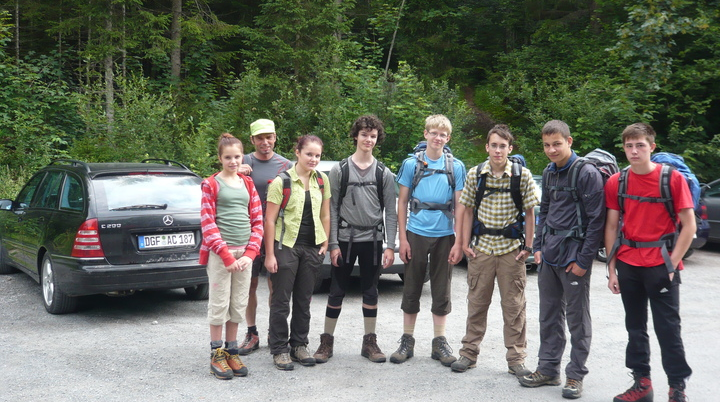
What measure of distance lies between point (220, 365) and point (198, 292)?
2.74m

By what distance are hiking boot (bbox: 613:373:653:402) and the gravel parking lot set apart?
169mm

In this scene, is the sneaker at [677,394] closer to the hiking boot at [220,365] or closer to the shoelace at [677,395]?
the shoelace at [677,395]

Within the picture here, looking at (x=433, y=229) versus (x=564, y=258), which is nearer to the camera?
(x=564, y=258)

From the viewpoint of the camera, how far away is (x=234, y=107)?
14.6 m

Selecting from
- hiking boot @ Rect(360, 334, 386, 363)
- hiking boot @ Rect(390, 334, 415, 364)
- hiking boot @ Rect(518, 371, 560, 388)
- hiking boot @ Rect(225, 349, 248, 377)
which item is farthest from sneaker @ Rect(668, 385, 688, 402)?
hiking boot @ Rect(225, 349, 248, 377)

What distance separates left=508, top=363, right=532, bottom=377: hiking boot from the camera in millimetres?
5004

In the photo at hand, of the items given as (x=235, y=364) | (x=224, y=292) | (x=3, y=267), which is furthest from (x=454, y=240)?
(x=3, y=267)

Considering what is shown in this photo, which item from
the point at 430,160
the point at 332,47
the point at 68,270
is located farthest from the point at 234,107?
the point at 430,160

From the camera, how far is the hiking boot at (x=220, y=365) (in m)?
4.94

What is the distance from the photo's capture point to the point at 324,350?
214 inches

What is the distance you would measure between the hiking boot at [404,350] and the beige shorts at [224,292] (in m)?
1.33

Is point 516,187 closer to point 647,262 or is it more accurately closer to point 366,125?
point 647,262

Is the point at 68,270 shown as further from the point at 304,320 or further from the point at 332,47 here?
the point at 332,47

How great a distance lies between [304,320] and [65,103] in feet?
49.9
